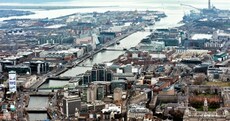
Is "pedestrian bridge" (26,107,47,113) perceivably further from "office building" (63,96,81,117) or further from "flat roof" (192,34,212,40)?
"flat roof" (192,34,212,40)

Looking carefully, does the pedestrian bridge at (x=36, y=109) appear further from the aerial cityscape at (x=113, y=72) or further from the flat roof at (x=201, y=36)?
the flat roof at (x=201, y=36)

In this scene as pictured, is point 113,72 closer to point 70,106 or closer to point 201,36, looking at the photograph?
point 70,106

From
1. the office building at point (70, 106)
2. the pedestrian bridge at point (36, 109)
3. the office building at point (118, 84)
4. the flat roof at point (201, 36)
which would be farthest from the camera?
the flat roof at point (201, 36)

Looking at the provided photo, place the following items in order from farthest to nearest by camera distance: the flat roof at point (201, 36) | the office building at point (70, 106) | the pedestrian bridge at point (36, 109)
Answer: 1. the flat roof at point (201, 36)
2. the pedestrian bridge at point (36, 109)
3. the office building at point (70, 106)

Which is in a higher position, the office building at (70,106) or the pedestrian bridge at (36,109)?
the office building at (70,106)

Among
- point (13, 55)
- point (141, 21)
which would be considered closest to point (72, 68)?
point (13, 55)

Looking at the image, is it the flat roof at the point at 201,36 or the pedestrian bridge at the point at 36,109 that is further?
the flat roof at the point at 201,36

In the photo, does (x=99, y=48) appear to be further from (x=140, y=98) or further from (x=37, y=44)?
(x=140, y=98)

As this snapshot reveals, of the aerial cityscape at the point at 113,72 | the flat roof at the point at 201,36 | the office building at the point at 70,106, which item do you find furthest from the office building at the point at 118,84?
the flat roof at the point at 201,36
